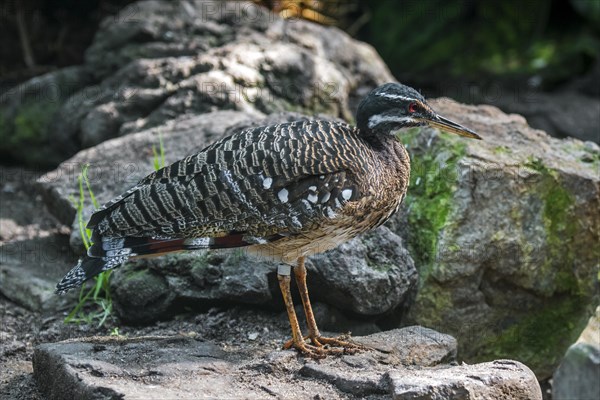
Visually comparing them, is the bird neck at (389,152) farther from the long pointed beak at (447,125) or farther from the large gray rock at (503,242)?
the large gray rock at (503,242)

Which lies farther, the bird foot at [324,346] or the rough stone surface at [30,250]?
the rough stone surface at [30,250]

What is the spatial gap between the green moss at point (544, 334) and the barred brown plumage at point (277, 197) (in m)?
1.76

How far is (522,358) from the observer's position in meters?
6.80

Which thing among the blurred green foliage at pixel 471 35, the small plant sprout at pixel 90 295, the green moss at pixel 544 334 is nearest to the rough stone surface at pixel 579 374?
the green moss at pixel 544 334

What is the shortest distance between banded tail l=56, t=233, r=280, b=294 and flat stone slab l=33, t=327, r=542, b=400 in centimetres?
50

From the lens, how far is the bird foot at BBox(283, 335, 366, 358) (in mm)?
5457

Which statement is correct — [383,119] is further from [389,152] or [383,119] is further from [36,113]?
[36,113]

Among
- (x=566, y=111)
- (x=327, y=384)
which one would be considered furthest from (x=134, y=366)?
(x=566, y=111)

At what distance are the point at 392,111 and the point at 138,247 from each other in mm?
1838

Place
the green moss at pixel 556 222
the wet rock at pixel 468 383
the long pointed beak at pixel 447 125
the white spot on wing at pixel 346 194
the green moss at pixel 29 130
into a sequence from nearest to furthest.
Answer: the wet rock at pixel 468 383, the white spot on wing at pixel 346 194, the long pointed beak at pixel 447 125, the green moss at pixel 556 222, the green moss at pixel 29 130

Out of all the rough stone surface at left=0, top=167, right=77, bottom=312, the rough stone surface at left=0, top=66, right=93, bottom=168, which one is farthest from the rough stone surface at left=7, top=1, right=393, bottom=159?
the rough stone surface at left=0, top=167, right=77, bottom=312

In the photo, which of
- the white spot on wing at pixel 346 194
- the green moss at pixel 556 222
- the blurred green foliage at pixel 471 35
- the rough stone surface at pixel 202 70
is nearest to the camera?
the white spot on wing at pixel 346 194

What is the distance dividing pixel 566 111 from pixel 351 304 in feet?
19.5

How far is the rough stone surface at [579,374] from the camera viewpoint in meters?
4.03
